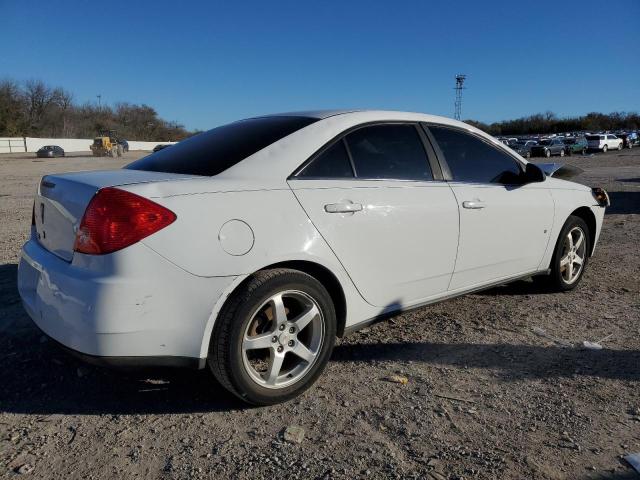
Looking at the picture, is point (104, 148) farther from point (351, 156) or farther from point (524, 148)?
point (351, 156)

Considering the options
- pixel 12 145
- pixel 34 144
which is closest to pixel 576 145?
pixel 12 145

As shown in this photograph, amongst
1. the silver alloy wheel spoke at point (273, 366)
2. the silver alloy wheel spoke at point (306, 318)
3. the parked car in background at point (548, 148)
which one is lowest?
the silver alloy wheel spoke at point (273, 366)

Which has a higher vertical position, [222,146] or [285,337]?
[222,146]

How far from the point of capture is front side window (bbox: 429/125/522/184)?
11.7 ft

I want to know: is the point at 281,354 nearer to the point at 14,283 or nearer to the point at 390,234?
the point at 390,234

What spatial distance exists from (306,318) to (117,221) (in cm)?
105

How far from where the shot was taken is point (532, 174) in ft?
13.0

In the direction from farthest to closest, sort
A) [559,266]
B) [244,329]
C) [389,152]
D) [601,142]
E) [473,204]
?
[601,142] < [559,266] < [473,204] < [389,152] < [244,329]

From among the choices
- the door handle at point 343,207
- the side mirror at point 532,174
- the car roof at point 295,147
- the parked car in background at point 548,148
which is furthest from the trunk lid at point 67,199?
the parked car in background at point 548,148

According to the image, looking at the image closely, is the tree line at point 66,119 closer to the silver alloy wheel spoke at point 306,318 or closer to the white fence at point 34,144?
the white fence at point 34,144

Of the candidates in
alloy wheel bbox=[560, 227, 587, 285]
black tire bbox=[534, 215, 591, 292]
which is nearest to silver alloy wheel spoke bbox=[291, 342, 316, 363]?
black tire bbox=[534, 215, 591, 292]

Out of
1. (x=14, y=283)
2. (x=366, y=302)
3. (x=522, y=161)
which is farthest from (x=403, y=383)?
(x=14, y=283)

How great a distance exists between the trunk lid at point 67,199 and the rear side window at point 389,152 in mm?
1039

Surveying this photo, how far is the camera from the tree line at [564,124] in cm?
9775
